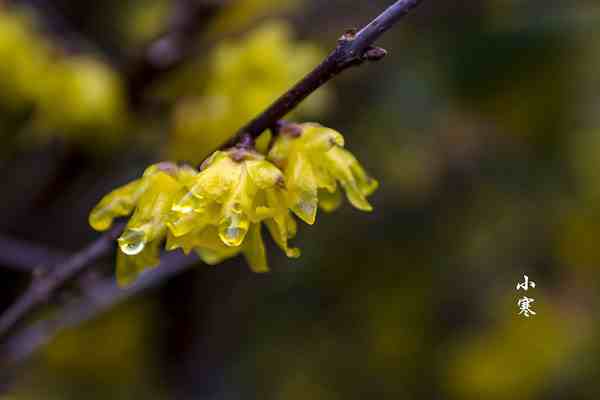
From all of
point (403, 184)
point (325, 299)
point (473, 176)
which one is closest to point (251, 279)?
point (325, 299)

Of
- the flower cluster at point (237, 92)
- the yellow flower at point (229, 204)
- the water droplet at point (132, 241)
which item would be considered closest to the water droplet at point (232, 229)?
the yellow flower at point (229, 204)

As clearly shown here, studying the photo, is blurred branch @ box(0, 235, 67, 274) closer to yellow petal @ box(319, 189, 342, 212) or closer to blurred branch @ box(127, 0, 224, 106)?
blurred branch @ box(127, 0, 224, 106)

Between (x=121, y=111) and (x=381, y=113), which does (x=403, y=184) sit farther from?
(x=121, y=111)

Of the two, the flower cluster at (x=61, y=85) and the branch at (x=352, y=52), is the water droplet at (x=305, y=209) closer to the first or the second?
the branch at (x=352, y=52)

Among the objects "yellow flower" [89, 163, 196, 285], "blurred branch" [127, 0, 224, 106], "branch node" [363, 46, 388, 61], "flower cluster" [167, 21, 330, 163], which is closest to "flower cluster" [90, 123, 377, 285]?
"yellow flower" [89, 163, 196, 285]

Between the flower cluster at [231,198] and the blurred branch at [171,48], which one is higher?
the blurred branch at [171,48]

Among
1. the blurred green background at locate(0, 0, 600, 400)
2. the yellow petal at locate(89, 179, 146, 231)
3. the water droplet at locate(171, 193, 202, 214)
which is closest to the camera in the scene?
the water droplet at locate(171, 193, 202, 214)

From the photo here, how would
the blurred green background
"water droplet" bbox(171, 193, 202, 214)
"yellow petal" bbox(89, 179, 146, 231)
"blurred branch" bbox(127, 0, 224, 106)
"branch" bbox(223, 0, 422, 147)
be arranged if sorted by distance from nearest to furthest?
"branch" bbox(223, 0, 422, 147), "water droplet" bbox(171, 193, 202, 214), "yellow petal" bbox(89, 179, 146, 231), "blurred branch" bbox(127, 0, 224, 106), the blurred green background

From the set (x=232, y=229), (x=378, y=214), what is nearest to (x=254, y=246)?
(x=232, y=229)
